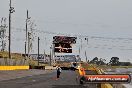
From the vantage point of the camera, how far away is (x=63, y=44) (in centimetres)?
5328

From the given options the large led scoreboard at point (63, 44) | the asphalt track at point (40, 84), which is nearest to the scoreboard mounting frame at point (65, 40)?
the large led scoreboard at point (63, 44)

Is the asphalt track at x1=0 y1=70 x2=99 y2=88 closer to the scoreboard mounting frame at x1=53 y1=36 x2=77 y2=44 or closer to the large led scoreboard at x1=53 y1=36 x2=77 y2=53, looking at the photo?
the large led scoreboard at x1=53 y1=36 x2=77 y2=53

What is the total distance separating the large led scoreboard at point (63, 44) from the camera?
170 feet

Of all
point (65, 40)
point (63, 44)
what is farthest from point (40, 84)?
point (65, 40)

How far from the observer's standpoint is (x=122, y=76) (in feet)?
63.2

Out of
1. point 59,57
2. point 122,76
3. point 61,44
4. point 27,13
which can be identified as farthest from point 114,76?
point 59,57

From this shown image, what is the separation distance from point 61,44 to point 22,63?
40.4 meters

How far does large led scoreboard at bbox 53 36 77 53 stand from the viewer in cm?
5169

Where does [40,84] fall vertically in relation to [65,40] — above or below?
below

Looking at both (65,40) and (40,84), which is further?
(65,40)

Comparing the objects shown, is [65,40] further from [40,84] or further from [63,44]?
[40,84]

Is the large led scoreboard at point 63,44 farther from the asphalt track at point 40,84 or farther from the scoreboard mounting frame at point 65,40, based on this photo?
the asphalt track at point 40,84

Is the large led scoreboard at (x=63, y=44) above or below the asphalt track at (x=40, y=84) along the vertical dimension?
above

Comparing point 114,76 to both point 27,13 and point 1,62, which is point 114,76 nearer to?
point 1,62
